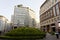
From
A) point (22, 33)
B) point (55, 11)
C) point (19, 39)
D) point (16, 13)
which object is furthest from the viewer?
point (16, 13)

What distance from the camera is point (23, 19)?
334 feet

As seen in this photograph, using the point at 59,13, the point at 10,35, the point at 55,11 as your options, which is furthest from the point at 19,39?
the point at 55,11

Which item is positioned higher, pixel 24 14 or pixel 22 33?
pixel 24 14

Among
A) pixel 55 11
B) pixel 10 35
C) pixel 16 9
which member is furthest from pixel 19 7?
pixel 10 35

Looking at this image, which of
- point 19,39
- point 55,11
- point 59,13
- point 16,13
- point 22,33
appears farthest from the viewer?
point 16,13

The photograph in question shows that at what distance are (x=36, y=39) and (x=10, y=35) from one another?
505cm

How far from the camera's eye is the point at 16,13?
101 metres

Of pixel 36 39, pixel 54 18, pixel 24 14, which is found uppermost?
pixel 24 14

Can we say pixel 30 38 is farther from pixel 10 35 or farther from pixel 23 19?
pixel 23 19

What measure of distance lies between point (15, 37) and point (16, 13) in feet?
263

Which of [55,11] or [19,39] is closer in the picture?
[19,39]

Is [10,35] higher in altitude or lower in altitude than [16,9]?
lower

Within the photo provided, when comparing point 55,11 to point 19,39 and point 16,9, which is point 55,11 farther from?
point 16,9

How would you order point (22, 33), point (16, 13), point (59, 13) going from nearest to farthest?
point (22, 33), point (59, 13), point (16, 13)
